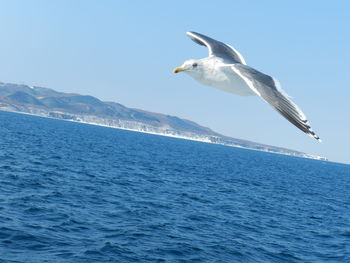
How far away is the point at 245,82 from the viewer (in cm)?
843

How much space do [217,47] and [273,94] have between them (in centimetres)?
621

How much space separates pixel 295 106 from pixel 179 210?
3367cm

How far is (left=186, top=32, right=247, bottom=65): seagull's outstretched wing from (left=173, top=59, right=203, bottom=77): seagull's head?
258 cm

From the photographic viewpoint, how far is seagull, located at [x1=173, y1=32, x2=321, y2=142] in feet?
22.4

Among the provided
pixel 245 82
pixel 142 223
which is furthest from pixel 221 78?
pixel 142 223

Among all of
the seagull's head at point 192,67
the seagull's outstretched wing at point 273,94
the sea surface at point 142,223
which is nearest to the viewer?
the seagull's outstretched wing at point 273,94

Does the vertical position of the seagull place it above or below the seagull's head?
below

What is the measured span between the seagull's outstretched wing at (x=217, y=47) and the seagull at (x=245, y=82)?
2.96 m

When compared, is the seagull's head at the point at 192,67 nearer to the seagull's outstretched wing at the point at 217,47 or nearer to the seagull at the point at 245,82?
the seagull at the point at 245,82

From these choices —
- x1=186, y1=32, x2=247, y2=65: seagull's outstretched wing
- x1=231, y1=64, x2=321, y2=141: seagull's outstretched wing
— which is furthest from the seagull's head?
x1=186, y1=32, x2=247, y2=65: seagull's outstretched wing

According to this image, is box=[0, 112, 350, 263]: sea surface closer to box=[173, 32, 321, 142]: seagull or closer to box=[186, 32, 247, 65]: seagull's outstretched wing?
box=[186, 32, 247, 65]: seagull's outstretched wing

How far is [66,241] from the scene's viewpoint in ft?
82.8

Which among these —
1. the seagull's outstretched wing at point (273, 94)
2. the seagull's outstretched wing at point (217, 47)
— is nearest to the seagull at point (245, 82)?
the seagull's outstretched wing at point (273, 94)

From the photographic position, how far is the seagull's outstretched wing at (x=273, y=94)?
6.61m
